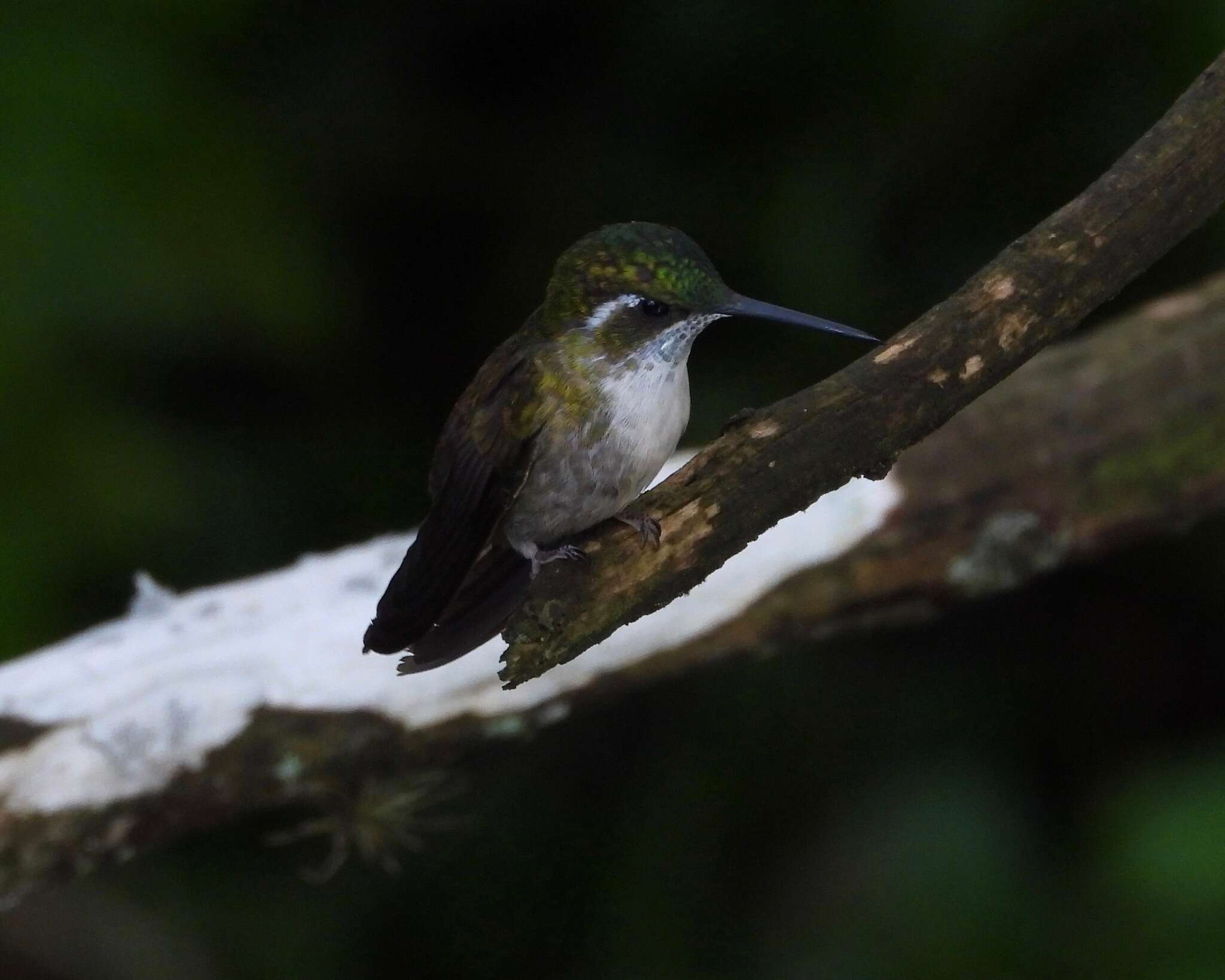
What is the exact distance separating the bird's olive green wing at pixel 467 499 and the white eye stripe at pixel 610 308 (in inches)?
4.2

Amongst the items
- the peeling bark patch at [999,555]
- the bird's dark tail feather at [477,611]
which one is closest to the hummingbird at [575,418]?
the bird's dark tail feather at [477,611]

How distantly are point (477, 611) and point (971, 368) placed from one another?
912 mm

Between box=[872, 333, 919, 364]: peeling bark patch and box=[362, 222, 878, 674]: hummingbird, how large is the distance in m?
0.24

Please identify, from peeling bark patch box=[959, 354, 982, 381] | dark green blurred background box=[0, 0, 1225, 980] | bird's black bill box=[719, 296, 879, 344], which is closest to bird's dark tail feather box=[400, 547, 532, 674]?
bird's black bill box=[719, 296, 879, 344]

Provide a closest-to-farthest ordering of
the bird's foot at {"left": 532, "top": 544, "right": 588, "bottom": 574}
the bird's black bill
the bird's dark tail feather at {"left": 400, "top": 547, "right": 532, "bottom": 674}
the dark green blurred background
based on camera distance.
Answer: the bird's black bill, the bird's foot at {"left": 532, "top": 544, "right": 588, "bottom": 574}, the bird's dark tail feather at {"left": 400, "top": 547, "right": 532, "bottom": 674}, the dark green blurred background

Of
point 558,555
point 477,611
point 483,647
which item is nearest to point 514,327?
point 483,647

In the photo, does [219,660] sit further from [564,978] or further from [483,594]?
[564,978]

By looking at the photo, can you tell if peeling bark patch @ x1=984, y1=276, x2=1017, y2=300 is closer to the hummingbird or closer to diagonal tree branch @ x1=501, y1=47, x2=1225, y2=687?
diagonal tree branch @ x1=501, y1=47, x2=1225, y2=687

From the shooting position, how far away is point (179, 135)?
3.67m

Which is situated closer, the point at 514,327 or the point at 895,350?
the point at 895,350

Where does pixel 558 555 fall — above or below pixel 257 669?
below

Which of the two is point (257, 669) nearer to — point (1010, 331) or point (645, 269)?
point (645, 269)

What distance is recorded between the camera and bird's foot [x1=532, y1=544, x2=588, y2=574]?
235cm

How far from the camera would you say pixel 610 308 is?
7.52ft
